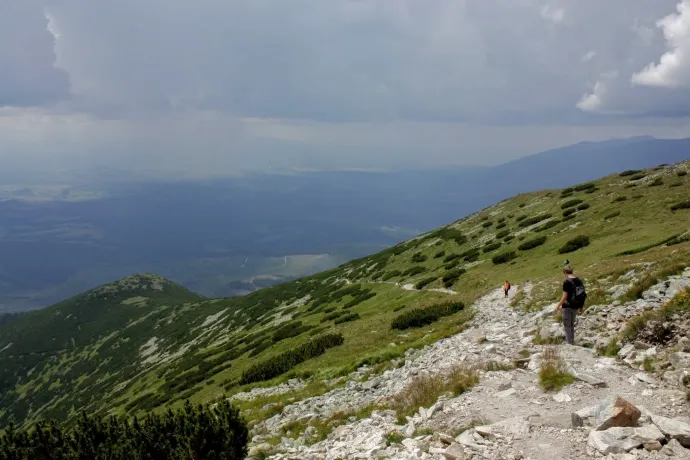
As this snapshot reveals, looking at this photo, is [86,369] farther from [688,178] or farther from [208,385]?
[688,178]

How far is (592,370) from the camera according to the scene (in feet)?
37.9

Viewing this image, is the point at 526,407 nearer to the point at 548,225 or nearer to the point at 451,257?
the point at 548,225

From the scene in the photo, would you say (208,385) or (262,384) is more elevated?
(262,384)

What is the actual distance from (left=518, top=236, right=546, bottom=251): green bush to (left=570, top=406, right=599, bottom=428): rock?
1381 inches

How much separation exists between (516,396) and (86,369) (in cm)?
15676

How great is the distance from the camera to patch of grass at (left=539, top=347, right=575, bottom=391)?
36.3 feet

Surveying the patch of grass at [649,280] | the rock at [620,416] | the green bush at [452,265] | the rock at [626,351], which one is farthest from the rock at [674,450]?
the green bush at [452,265]

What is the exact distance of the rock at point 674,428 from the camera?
24.7ft

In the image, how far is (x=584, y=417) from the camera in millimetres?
8789

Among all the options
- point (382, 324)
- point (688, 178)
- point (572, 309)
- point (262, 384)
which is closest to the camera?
point (572, 309)

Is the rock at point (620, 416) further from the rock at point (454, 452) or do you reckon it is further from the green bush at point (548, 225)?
the green bush at point (548, 225)

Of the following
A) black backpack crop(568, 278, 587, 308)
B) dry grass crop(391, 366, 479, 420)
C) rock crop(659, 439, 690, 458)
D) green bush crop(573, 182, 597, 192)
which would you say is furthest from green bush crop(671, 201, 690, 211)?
rock crop(659, 439, 690, 458)

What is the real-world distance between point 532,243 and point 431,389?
3368 cm

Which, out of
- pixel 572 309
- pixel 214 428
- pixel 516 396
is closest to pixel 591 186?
pixel 572 309
